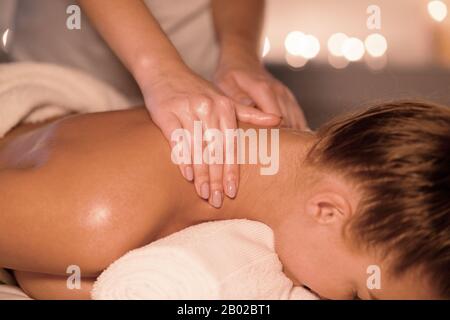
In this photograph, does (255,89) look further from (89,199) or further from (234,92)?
(89,199)

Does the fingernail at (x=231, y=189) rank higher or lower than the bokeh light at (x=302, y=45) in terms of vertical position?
lower

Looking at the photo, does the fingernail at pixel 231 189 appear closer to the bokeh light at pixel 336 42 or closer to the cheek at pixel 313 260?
the cheek at pixel 313 260

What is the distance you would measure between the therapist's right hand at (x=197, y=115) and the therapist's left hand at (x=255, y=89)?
159mm

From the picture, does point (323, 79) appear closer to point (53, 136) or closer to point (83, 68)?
Result: point (83, 68)

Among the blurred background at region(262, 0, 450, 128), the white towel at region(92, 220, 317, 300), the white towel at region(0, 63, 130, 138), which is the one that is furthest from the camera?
the blurred background at region(262, 0, 450, 128)

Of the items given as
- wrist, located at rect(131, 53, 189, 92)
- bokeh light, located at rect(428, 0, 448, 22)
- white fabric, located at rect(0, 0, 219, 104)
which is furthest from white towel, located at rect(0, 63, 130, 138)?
bokeh light, located at rect(428, 0, 448, 22)

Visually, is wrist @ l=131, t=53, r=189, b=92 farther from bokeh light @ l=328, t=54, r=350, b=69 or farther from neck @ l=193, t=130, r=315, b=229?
bokeh light @ l=328, t=54, r=350, b=69

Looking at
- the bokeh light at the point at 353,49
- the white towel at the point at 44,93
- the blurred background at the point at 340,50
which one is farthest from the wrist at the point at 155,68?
the bokeh light at the point at 353,49

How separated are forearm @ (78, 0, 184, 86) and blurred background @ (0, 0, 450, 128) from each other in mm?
369

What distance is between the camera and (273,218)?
789mm

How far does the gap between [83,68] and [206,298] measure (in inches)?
24.4

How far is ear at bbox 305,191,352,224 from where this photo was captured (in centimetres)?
72

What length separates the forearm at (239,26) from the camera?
1.07 metres
